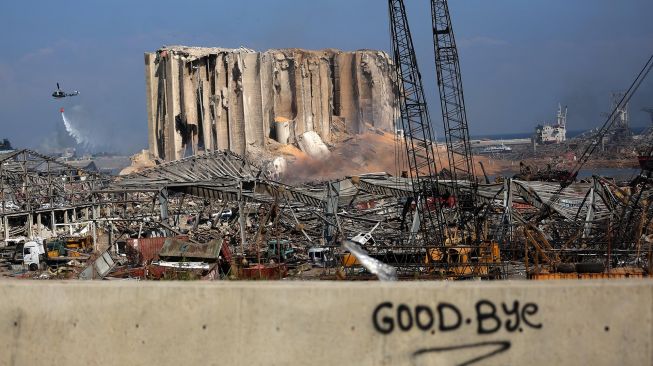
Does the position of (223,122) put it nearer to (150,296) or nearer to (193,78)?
(193,78)

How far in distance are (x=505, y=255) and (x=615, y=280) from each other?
1926 cm

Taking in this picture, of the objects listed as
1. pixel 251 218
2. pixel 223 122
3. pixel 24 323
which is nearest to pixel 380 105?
pixel 223 122

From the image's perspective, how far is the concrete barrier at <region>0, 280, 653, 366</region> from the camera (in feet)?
18.7

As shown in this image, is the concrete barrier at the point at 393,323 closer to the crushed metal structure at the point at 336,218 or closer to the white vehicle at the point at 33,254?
the crushed metal structure at the point at 336,218

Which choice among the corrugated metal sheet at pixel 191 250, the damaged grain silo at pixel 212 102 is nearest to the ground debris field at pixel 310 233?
the corrugated metal sheet at pixel 191 250

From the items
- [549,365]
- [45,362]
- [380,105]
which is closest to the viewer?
[549,365]

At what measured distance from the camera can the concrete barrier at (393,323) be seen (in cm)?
571

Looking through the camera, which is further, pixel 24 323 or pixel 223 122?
pixel 223 122

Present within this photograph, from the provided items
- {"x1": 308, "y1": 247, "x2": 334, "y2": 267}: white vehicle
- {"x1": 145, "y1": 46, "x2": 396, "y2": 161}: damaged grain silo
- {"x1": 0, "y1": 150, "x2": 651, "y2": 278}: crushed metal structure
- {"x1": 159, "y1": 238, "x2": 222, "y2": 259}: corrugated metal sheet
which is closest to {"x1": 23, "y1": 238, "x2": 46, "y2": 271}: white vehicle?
{"x1": 0, "y1": 150, "x2": 651, "y2": 278}: crushed metal structure

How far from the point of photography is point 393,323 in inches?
227

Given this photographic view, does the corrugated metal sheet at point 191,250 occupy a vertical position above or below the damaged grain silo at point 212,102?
below

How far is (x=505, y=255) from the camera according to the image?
24.8m

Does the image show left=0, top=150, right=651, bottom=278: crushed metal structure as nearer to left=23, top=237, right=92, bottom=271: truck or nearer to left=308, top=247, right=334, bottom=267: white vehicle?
left=308, top=247, right=334, bottom=267: white vehicle

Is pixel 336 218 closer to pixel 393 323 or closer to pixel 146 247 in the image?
pixel 146 247
